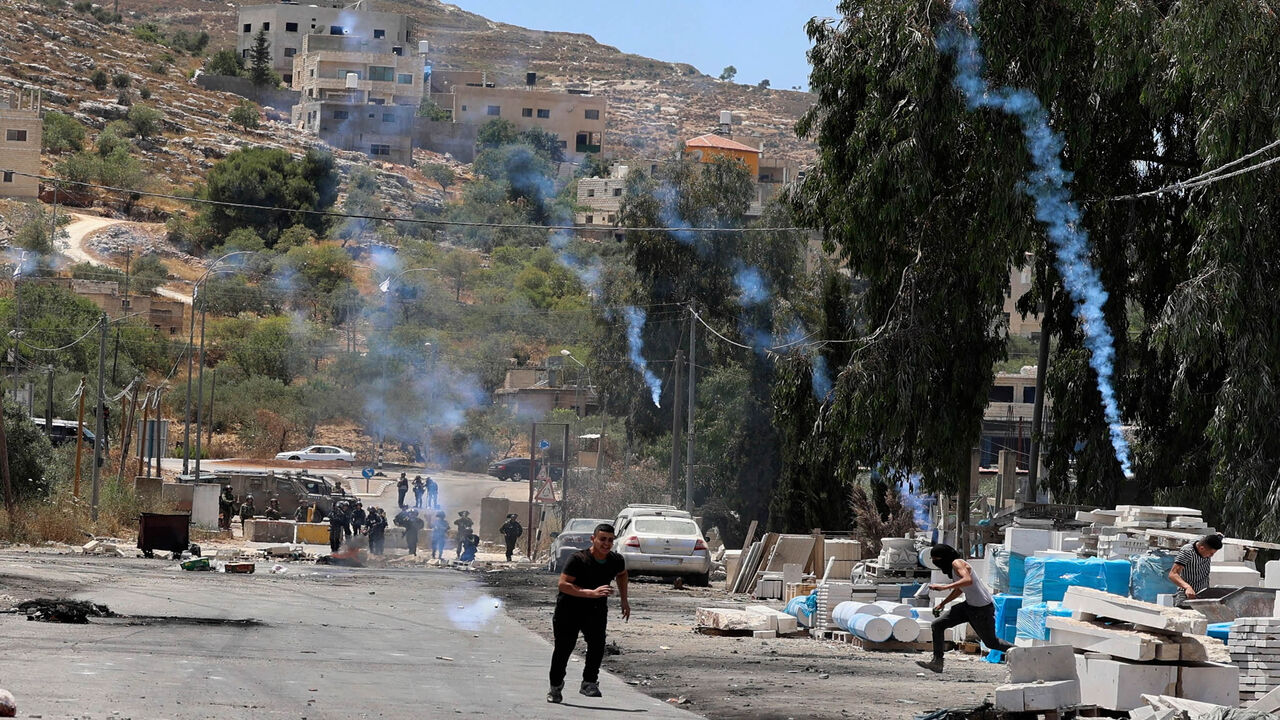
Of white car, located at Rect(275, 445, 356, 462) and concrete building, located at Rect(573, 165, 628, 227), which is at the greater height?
concrete building, located at Rect(573, 165, 628, 227)

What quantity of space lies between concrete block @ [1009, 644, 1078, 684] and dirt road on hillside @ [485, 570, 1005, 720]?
2.34 feet

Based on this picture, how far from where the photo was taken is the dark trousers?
51.0 feet

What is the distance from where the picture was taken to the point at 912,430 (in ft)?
95.9

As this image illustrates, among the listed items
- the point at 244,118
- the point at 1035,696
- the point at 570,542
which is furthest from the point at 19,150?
the point at 1035,696

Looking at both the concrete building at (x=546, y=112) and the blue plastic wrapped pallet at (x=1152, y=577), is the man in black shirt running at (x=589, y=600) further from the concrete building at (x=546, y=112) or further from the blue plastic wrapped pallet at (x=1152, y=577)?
the concrete building at (x=546, y=112)

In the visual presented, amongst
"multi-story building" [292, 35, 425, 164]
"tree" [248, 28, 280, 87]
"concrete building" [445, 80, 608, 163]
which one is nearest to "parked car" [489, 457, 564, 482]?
"multi-story building" [292, 35, 425, 164]

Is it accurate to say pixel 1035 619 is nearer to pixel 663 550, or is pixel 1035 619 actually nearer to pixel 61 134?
pixel 663 550

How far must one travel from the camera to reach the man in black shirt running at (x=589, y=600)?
12.8 m

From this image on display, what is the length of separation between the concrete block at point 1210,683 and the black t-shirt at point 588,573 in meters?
4.15

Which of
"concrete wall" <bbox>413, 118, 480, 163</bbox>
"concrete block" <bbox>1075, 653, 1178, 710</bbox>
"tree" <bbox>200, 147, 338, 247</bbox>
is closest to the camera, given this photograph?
"concrete block" <bbox>1075, 653, 1178, 710</bbox>

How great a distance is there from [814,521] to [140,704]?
29.5 meters

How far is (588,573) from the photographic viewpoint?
508 inches

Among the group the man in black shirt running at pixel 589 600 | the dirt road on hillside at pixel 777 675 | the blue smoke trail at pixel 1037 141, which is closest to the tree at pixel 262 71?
the blue smoke trail at pixel 1037 141

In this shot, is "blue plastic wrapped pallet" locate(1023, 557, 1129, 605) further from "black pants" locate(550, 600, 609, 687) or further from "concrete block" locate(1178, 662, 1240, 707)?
"black pants" locate(550, 600, 609, 687)
